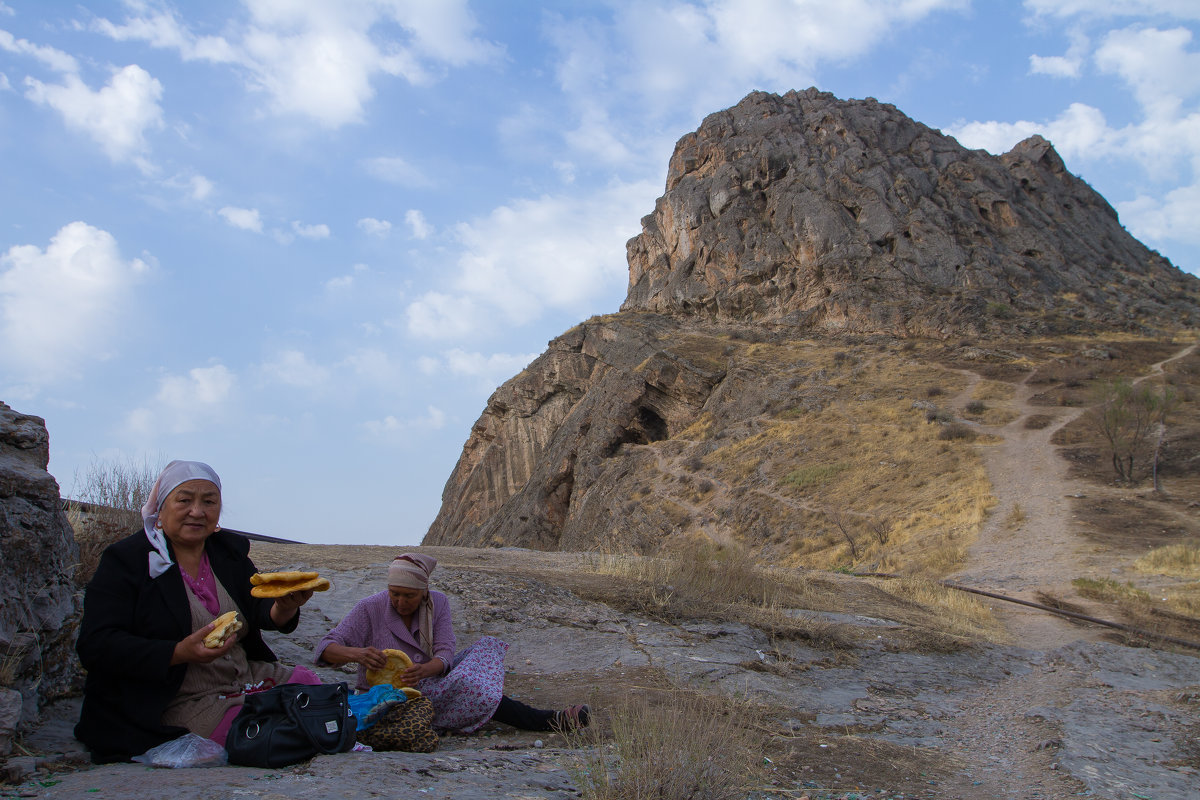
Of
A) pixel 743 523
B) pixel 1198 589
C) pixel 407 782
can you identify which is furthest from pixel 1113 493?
pixel 407 782

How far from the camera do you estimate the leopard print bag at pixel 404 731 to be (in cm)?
346

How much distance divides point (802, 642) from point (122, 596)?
5709mm

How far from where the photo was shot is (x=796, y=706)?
5355mm

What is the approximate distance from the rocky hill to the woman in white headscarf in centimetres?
1641

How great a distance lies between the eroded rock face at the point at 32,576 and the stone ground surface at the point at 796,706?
0.22m

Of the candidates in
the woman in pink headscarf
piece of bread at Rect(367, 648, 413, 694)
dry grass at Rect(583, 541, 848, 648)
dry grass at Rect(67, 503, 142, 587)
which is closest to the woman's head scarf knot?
the woman in pink headscarf

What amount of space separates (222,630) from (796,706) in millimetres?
3917

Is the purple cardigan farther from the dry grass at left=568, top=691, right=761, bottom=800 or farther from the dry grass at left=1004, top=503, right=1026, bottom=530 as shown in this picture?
the dry grass at left=1004, top=503, right=1026, bottom=530

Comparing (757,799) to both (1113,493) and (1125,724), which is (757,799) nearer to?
(1125,724)

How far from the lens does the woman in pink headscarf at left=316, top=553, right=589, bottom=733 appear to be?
3992mm

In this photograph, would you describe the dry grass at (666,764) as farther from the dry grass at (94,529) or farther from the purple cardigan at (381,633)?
the dry grass at (94,529)

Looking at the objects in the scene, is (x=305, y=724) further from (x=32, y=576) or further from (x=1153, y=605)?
(x=1153, y=605)

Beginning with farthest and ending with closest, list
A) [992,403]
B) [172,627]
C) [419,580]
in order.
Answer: [992,403] < [419,580] < [172,627]


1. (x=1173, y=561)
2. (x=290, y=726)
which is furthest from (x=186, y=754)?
(x=1173, y=561)
